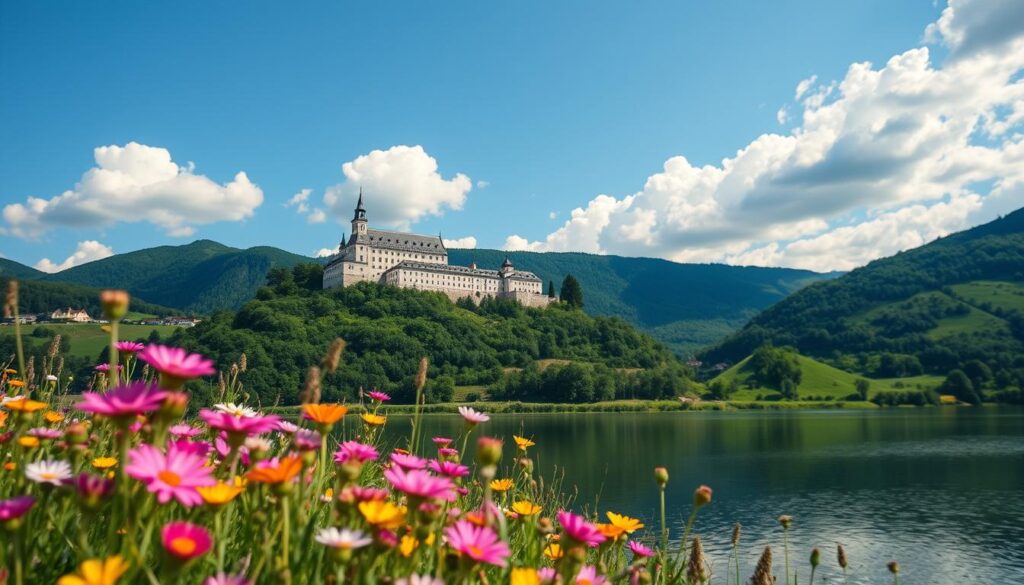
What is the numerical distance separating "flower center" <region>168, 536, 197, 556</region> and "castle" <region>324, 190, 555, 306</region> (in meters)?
116

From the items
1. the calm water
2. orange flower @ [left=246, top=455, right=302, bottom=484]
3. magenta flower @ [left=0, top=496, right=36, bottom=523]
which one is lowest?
the calm water

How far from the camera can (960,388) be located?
114 metres

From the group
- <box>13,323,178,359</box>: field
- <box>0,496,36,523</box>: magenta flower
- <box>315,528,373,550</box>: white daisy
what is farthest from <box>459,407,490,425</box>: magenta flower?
<box>13,323,178,359</box>: field

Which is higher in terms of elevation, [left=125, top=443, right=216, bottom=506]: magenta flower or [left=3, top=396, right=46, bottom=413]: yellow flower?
[left=3, top=396, right=46, bottom=413]: yellow flower

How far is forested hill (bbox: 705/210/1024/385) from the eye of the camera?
5273 inches

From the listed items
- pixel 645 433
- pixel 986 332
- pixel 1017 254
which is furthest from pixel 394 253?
pixel 1017 254

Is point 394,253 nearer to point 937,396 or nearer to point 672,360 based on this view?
point 672,360

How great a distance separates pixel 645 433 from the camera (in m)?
60.8

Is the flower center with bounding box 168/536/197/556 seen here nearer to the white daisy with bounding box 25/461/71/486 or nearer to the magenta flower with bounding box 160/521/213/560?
the magenta flower with bounding box 160/521/213/560

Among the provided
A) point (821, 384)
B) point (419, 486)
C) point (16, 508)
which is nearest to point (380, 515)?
point (419, 486)

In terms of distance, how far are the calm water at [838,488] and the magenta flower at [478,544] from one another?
3305 millimetres

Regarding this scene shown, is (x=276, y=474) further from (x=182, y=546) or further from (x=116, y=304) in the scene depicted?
(x=116, y=304)

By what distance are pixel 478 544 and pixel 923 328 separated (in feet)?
602

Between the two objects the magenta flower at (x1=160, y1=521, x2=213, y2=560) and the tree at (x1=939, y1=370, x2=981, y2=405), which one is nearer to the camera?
the magenta flower at (x1=160, y1=521, x2=213, y2=560)
